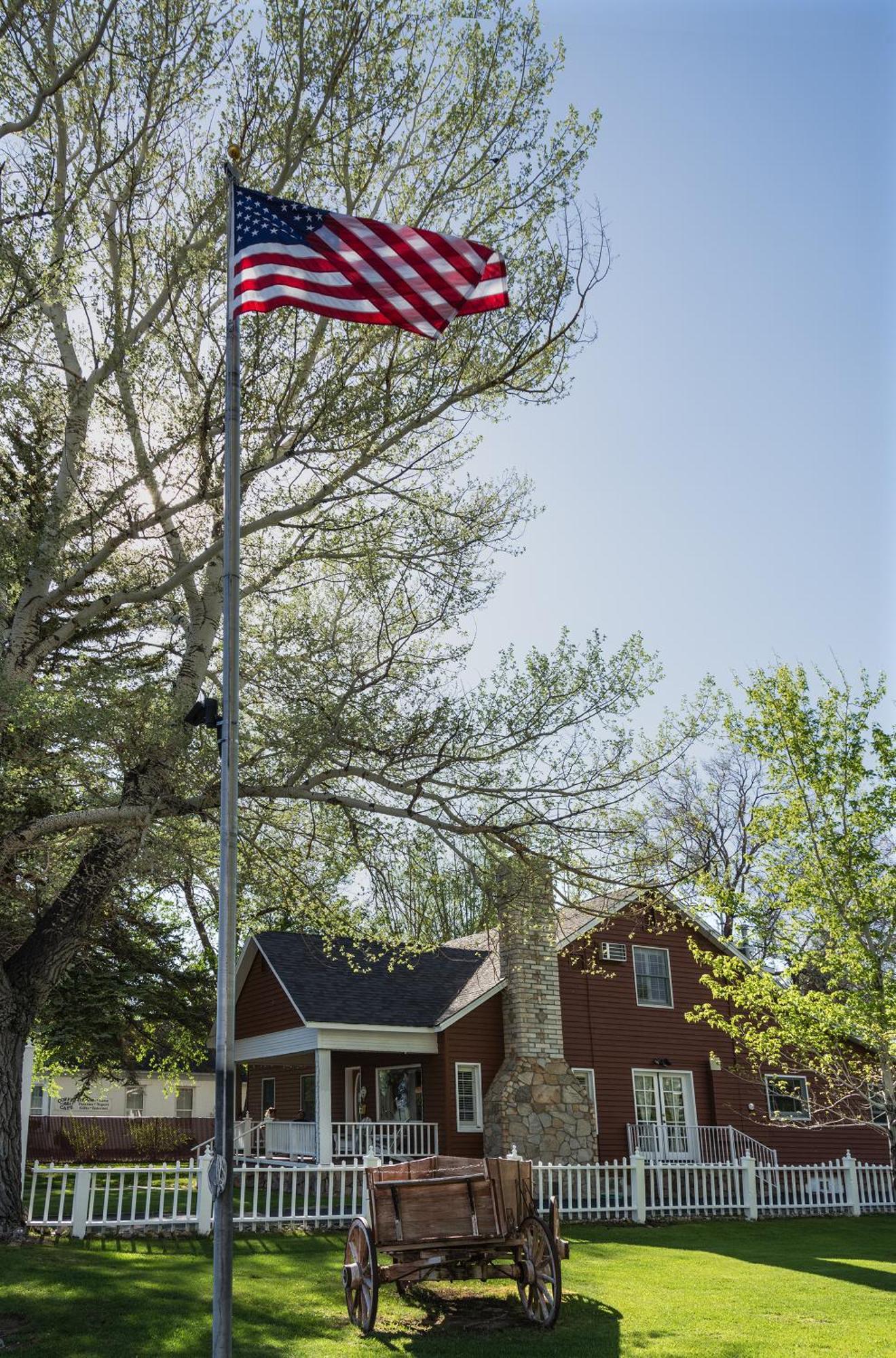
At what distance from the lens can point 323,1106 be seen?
66.7ft

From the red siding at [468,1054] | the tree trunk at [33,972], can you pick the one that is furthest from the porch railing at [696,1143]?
the tree trunk at [33,972]

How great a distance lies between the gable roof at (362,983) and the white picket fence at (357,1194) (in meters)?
3.03

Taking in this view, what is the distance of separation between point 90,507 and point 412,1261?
812cm

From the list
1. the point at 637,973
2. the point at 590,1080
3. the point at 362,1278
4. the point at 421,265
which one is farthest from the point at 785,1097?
the point at 421,265

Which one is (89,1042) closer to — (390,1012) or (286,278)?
(390,1012)

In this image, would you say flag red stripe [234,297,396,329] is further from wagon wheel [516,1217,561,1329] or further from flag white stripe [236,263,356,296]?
wagon wheel [516,1217,561,1329]

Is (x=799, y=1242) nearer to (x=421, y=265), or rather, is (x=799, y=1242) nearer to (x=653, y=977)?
(x=653, y=977)

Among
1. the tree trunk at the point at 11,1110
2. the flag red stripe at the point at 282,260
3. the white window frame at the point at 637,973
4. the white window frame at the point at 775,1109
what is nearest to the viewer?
the flag red stripe at the point at 282,260

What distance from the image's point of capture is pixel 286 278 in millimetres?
8117

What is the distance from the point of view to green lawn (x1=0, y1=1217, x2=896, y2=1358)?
8109 mm

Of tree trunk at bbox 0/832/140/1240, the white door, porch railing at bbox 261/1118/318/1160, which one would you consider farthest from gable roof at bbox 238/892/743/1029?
tree trunk at bbox 0/832/140/1240

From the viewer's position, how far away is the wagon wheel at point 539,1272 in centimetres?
863

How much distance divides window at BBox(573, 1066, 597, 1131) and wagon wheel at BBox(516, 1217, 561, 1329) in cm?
1430

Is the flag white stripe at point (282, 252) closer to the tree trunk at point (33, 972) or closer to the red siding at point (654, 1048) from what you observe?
the tree trunk at point (33, 972)
